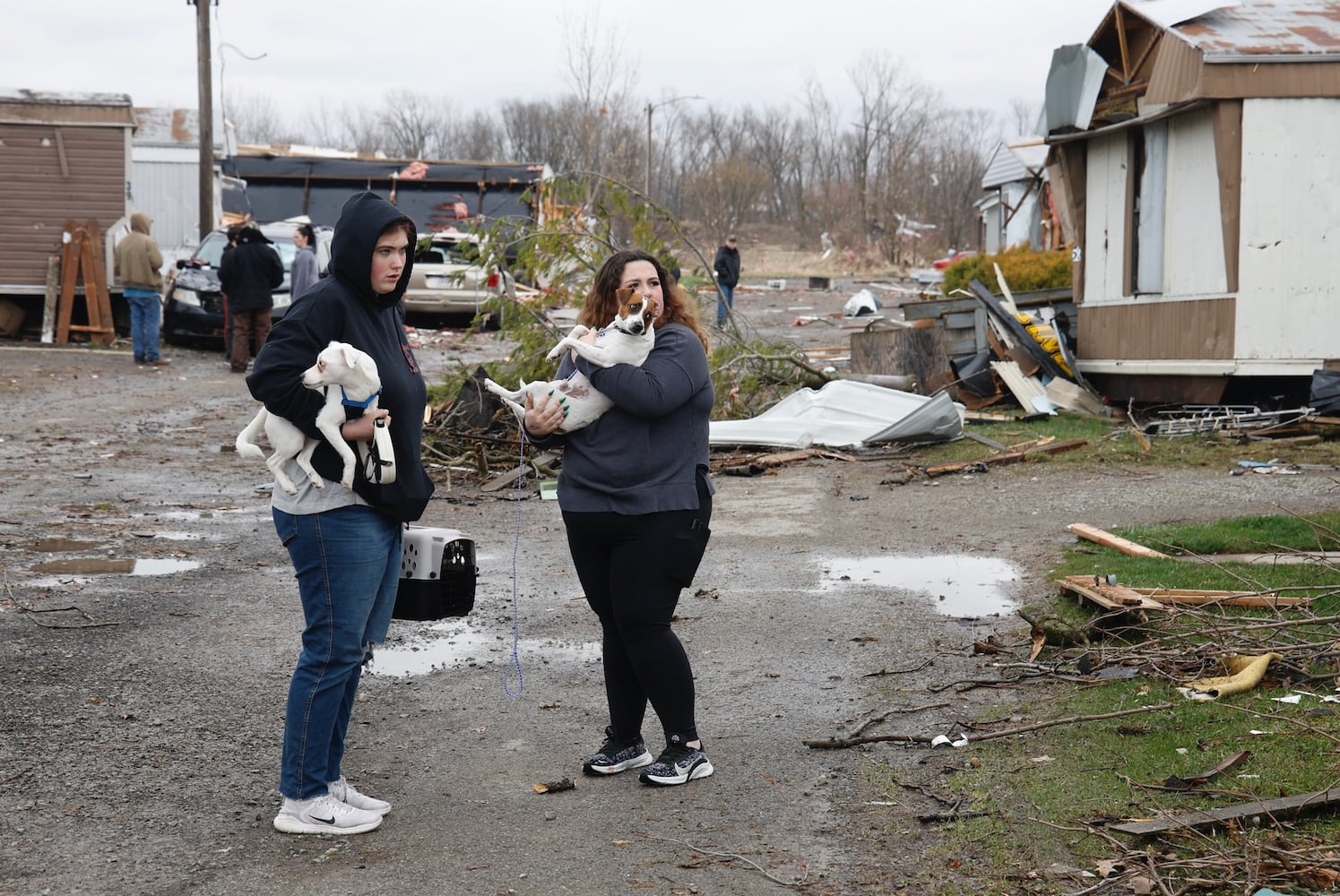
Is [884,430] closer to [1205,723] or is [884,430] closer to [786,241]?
[1205,723]

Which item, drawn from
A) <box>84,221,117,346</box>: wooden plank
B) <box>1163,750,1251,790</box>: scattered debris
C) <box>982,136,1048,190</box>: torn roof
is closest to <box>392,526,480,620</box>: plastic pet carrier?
<box>1163,750,1251,790</box>: scattered debris

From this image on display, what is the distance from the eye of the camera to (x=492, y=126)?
85.3 m

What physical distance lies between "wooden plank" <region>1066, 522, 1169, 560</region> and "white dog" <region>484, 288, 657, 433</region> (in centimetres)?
412

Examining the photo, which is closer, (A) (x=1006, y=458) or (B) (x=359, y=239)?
(B) (x=359, y=239)

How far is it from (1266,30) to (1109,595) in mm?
9148

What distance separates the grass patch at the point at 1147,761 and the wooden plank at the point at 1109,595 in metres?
0.08

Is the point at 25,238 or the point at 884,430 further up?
the point at 25,238

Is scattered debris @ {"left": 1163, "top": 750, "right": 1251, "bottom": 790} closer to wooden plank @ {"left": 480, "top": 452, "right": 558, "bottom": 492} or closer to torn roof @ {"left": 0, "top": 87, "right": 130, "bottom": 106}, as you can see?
wooden plank @ {"left": 480, "top": 452, "right": 558, "bottom": 492}

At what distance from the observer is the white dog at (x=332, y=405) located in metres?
3.85

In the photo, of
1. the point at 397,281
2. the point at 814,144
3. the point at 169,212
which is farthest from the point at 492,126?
the point at 397,281

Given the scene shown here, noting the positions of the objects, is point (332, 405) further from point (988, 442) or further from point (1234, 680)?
point (988, 442)

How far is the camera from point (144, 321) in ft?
63.9

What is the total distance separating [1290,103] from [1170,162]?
4.65ft

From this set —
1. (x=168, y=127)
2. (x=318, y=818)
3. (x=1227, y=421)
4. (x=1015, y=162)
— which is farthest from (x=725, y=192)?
(x=318, y=818)
